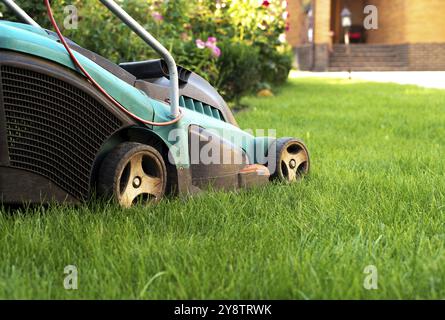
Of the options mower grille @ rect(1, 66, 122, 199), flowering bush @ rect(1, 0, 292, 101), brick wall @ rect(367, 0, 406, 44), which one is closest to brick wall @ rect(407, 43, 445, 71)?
brick wall @ rect(367, 0, 406, 44)

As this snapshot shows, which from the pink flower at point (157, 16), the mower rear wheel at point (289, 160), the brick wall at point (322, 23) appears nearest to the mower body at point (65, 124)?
the mower rear wheel at point (289, 160)

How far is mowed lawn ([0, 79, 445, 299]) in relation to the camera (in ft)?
4.58

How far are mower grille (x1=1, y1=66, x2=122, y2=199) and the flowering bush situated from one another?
1.86 m

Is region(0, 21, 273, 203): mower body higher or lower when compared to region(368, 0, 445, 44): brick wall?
lower

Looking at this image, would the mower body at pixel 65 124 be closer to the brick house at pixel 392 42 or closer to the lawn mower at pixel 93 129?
the lawn mower at pixel 93 129

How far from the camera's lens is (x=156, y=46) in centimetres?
203

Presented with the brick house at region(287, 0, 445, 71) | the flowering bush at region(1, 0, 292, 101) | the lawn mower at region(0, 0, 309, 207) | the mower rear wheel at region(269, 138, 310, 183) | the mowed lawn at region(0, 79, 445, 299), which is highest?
the brick house at region(287, 0, 445, 71)

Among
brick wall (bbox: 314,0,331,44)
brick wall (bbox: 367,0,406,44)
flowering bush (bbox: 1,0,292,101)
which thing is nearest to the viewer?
flowering bush (bbox: 1,0,292,101)

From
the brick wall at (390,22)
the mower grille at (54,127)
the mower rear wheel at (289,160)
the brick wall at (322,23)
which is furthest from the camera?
the brick wall at (322,23)

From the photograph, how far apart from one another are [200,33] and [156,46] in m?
5.00

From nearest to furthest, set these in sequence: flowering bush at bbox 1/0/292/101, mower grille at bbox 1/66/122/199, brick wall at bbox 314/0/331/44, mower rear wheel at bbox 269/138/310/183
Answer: mower grille at bbox 1/66/122/199 → mower rear wheel at bbox 269/138/310/183 → flowering bush at bbox 1/0/292/101 → brick wall at bbox 314/0/331/44

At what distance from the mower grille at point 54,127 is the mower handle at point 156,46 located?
0.25 m

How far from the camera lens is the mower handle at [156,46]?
192 centimetres

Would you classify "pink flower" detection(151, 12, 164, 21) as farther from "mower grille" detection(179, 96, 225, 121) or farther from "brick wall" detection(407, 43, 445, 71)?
"brick wall" detection(407, 43, 445, 71)
